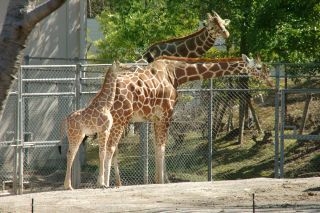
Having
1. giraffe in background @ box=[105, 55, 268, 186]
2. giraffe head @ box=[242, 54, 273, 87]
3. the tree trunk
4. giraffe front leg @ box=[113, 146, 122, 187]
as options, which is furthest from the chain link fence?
the tree trunk

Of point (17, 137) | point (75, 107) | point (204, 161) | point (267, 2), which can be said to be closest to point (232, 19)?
point (267, 2)

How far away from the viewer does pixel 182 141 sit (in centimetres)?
1852

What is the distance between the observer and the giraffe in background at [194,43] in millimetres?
17016

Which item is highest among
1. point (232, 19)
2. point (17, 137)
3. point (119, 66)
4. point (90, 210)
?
point (232, 19)

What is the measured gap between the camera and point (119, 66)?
15.3 m

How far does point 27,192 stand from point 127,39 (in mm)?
9087

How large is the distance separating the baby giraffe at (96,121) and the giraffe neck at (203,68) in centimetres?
162

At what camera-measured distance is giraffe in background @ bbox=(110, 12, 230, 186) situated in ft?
55.8

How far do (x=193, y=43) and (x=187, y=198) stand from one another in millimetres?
4307

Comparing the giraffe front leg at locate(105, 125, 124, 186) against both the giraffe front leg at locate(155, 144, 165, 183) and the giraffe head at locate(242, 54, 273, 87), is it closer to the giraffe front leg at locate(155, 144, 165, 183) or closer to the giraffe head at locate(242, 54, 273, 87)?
the giraffe front leg at locate(155, 144, 165, 183)

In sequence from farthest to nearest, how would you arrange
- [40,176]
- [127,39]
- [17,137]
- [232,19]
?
[127,39] → [232,19] → [40,176] → [17,137]

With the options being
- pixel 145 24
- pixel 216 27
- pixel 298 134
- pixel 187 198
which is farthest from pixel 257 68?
pixel 145 24

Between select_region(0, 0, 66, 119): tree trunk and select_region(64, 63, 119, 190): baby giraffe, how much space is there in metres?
7.37

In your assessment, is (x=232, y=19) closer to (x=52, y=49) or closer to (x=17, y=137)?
(x=52, y=49)
